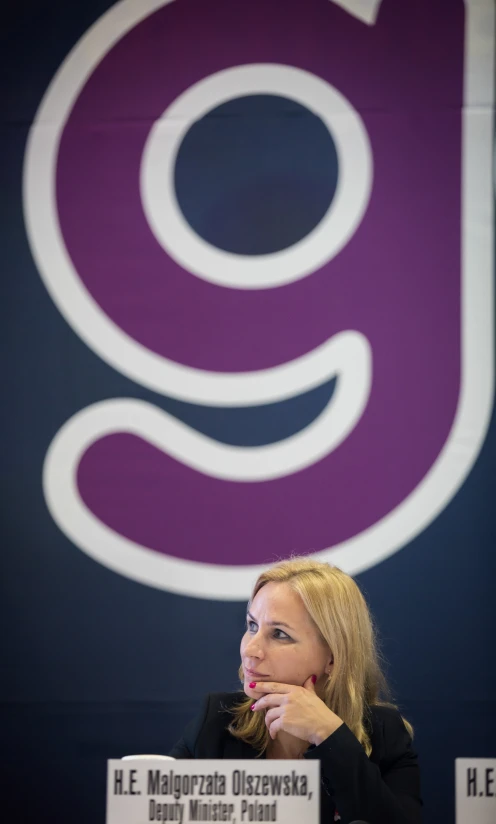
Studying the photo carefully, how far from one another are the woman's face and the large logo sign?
3.16ft

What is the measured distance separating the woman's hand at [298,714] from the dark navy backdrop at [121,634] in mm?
1112

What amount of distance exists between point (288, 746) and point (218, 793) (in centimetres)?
46

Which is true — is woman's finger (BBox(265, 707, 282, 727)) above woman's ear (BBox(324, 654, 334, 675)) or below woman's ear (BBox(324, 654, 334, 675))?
below

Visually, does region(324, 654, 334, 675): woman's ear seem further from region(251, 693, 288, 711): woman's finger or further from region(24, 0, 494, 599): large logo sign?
region(24, 0, 494, 599): large logo sign

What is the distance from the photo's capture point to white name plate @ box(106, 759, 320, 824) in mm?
1351

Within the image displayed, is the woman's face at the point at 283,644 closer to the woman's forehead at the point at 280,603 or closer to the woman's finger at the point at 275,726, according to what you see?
the woman's forehead at the point at 280,603

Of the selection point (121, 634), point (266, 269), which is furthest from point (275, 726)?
point (266, 269)

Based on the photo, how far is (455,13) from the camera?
2.86 metres

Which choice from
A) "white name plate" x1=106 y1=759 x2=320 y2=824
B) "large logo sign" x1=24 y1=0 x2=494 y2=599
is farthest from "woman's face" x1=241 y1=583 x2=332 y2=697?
"large logo sign" x1=24 y1=0 x2=494 y2=599

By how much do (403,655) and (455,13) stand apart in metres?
1.88

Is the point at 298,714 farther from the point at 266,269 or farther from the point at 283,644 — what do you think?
the point at 266,269

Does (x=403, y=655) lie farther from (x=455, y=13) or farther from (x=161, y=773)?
(x=455, y=13)

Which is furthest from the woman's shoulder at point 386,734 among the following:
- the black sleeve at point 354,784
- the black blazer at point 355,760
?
the black sleeve at point 354,784

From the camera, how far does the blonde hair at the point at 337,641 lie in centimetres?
185
